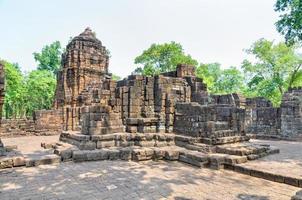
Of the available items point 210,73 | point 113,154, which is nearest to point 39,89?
point 113,154

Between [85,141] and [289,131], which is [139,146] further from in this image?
[289,131]

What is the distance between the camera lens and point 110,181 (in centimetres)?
523

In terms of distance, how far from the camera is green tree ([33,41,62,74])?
41156 mm

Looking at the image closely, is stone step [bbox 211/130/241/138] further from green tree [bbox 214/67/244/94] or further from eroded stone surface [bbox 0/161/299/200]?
green tree [bbox 214/67/244/94]

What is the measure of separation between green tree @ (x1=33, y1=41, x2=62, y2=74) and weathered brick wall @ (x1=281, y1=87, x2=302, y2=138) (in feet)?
117

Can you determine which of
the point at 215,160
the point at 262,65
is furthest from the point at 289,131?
the point at 262,65

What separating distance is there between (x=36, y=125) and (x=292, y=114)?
1438 centimetres

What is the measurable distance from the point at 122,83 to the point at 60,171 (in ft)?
16.6

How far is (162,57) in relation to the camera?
32.6 metres

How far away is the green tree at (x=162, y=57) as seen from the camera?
105ft

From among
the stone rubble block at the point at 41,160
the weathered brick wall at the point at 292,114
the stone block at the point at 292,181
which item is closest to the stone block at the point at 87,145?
the stone rubble block at the point at 41,160

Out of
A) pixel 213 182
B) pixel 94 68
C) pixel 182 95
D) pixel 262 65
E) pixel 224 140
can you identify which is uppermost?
pixel 262 65

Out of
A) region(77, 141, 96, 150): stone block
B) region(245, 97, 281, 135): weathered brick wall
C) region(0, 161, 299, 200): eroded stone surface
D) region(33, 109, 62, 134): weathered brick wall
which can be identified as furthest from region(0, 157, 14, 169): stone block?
region(245, 97, 281, 135): weathered brick wall

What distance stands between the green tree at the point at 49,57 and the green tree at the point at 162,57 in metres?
16.2
